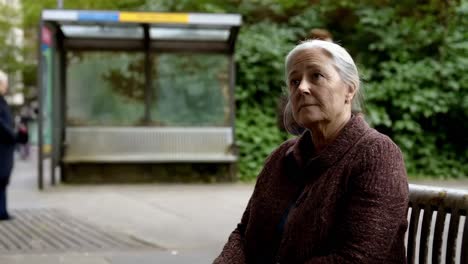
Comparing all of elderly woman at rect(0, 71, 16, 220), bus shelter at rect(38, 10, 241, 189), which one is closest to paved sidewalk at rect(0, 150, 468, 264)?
elderly woman at rect(0, 71, 16, 220)

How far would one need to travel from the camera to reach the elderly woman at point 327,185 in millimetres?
2191

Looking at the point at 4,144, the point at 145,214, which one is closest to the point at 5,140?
the point at 4,144

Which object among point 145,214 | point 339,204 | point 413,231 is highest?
point 339,204

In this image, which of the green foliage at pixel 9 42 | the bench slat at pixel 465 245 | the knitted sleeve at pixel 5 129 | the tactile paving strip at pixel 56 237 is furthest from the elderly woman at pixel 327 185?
the green foliage at pixel 9 42

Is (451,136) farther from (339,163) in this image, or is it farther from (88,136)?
(339,163)

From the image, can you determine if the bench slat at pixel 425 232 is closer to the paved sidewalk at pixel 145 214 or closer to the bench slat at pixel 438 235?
the bench slat at pixel 438 235

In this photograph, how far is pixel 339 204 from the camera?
228cm

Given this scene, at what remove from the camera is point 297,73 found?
253cm

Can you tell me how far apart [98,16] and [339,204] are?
9.23m

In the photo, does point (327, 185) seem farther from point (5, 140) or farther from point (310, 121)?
point (5, 140)

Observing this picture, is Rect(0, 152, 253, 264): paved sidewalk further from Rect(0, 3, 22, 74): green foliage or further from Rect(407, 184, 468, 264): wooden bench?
Rect(0, 3, 22, 74): green foliage

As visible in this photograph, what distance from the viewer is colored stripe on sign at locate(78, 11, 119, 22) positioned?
11.0 m

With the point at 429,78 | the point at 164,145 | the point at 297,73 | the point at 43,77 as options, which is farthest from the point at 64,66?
the point at 297,73

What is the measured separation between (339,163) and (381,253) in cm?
32
